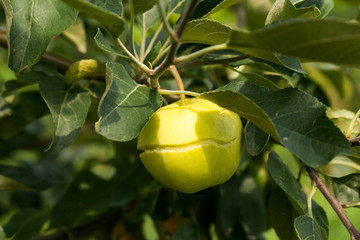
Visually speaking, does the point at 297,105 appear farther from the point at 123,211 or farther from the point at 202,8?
the point at 123,211

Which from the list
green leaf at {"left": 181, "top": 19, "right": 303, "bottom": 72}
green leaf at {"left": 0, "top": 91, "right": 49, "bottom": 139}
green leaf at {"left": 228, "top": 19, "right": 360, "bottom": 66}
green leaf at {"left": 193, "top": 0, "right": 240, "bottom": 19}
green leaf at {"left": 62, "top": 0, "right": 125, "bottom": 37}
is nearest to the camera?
green leaf at {"left": 228, "top": 19, "right": 360, "bottom": 66}

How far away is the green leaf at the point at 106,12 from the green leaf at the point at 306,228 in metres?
0.42

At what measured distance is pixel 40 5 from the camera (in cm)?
68

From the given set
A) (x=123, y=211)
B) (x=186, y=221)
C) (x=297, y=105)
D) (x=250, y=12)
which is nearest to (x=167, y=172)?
(x=297, y=105)

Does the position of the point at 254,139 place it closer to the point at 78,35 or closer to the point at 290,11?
the point at 290,11

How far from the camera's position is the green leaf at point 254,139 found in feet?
2.23

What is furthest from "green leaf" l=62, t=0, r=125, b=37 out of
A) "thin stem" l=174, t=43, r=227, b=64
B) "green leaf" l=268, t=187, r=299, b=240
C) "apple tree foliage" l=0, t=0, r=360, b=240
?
"green leaf" l=268, t=187, r=299, b=240

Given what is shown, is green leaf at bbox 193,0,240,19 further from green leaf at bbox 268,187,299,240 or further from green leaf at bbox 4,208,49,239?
green leaf at bbox 4,208,49,239

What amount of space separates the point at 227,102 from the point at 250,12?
1.06 m

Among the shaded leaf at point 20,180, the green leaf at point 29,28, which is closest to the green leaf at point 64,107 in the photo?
the green leaf at point 29,28

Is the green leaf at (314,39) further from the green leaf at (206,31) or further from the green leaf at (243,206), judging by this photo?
the green leaf at (243,206)

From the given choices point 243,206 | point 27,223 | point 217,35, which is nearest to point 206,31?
point 217,35

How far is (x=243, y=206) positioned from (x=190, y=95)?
0.46m

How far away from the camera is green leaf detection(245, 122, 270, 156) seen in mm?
680
